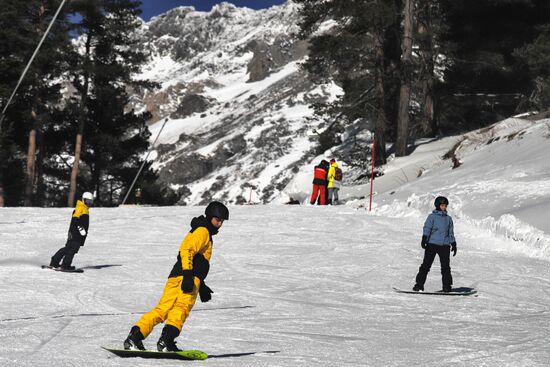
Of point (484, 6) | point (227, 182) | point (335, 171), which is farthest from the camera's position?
point (227, 182)

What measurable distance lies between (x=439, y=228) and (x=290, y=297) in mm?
2750

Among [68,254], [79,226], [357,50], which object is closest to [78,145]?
[357,50]

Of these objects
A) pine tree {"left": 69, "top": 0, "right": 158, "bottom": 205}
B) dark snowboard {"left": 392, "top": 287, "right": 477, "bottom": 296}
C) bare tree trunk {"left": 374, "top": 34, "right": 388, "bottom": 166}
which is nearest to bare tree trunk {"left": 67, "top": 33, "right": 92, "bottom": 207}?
pine tree {"left": 69, "top": 0, "right": 158, "bottom": 205}

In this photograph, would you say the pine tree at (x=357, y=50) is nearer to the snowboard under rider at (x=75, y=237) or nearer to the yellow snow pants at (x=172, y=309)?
the snowboard under rider at (x=75, y=237)

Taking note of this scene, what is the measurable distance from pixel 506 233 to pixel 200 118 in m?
157

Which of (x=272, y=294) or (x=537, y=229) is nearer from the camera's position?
(x=272, y=294)

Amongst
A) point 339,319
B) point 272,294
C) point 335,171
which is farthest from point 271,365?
point 335,171

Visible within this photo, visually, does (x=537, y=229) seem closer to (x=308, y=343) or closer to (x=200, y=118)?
(x=308, y=343)

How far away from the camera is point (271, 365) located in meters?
6.70

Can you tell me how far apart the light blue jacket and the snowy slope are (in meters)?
1.01

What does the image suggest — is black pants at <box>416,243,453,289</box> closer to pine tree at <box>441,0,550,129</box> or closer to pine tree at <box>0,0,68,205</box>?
pine tree at <box>441,0,550,129</box>

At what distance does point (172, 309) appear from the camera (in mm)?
6742

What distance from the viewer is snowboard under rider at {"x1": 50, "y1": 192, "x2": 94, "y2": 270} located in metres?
13.4

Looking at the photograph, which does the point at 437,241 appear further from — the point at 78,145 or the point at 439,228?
the point at 78,145
